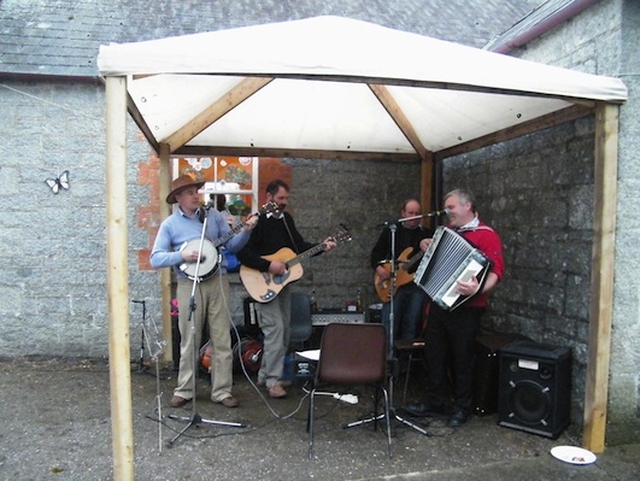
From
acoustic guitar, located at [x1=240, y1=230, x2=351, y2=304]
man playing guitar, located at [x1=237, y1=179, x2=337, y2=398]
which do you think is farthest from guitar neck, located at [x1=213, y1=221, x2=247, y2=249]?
acoustic guitar, located at [x1=240, y1=230, x2=351, y2=304]

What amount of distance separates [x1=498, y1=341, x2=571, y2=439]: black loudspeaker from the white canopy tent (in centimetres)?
24

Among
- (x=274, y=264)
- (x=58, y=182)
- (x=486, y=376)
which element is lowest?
(x=486, y=376)

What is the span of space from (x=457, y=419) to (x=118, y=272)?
8.91ft

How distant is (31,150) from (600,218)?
18.0ft

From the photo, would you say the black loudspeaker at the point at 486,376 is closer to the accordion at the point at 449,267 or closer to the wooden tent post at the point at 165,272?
the accordion at the point at 449,267

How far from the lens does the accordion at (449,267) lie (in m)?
3.68

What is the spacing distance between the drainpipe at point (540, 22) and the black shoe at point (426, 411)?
10.7ft

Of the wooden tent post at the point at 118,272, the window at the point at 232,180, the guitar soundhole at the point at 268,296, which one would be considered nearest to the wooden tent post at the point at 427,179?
the window at the point at 232,180

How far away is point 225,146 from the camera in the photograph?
223 inches

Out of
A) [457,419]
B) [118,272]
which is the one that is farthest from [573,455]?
[118,272]

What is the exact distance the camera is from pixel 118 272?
9.52 ft

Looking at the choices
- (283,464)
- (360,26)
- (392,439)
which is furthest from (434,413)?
(360,26)

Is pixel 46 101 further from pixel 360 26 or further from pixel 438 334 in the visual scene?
pixel 438 334

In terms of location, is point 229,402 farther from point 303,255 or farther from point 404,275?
point 404,275
